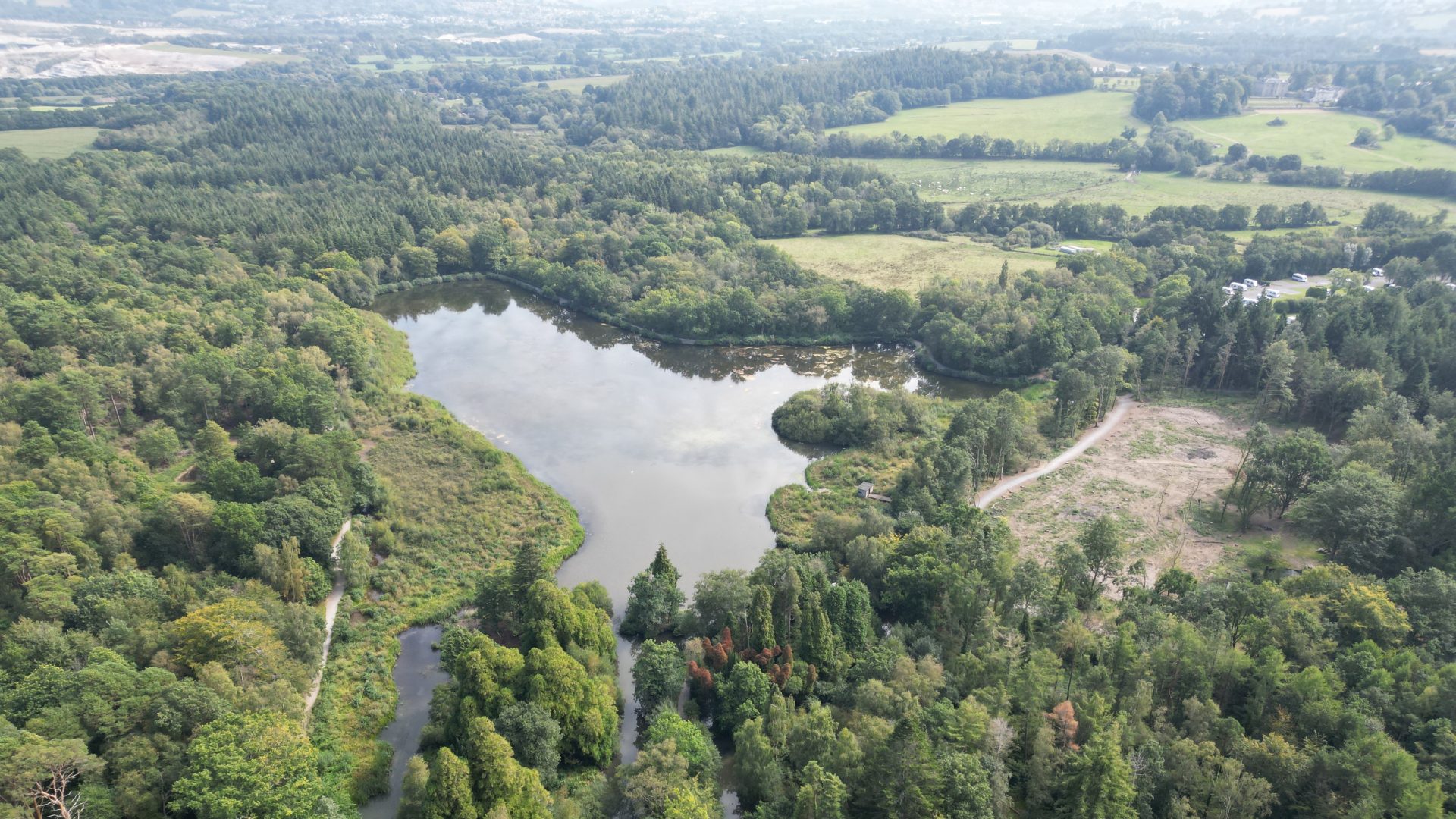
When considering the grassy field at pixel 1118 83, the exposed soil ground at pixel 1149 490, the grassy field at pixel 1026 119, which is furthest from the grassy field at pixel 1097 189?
the exposed soil ground at pixel 1149 490

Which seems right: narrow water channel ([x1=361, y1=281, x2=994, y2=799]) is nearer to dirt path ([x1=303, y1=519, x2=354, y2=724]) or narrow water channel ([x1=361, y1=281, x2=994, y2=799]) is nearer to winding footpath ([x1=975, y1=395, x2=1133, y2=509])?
dirt path ([x1=303, y1=519, x2=354, y2=724])

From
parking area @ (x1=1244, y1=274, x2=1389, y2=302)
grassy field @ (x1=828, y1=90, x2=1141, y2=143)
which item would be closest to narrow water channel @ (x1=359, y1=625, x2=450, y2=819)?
parking area @ (x1=1244, y1=274, x2=1389, y2=302)

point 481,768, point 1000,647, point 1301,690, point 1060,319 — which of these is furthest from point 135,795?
point 1060,319

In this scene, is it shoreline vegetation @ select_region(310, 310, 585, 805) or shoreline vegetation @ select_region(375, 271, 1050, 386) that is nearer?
shoreline vegetation @ select_region(310, 310, 585, 805)

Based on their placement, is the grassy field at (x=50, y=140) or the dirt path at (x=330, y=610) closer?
the dirt path at (x=330, y=610)

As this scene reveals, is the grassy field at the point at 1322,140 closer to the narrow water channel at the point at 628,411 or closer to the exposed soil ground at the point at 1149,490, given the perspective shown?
the exposed soil ground at the point at 1149,490

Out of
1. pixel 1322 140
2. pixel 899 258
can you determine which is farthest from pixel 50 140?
pixel 1322 140

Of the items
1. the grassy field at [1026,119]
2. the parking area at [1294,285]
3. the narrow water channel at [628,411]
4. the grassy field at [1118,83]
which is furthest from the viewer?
the grassy field at [1118,83]

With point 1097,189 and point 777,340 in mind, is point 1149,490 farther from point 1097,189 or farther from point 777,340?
point 1097,189
